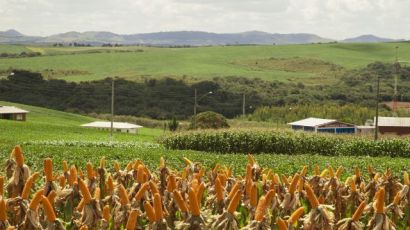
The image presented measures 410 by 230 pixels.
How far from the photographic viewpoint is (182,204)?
676cm

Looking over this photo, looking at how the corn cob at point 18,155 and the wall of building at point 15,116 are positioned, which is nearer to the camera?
the corn cob at point 18,155

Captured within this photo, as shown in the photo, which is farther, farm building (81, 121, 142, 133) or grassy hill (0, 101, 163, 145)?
farm building (81, 121, 142, 133)

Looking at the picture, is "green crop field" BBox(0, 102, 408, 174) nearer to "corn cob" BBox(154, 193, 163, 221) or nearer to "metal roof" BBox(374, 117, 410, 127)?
"corn cob" BBox(154, 193, 163, 221)

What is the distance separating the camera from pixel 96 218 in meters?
7.54

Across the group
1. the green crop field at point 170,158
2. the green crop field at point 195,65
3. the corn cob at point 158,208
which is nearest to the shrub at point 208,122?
the green crop field at point 170,158

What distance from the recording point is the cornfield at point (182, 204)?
22.0ft

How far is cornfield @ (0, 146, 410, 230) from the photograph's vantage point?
672cm

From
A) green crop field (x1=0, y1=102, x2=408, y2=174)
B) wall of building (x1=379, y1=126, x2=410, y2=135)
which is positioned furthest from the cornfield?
wall of building (x1=379, y1=126, x2=410, y2=135)

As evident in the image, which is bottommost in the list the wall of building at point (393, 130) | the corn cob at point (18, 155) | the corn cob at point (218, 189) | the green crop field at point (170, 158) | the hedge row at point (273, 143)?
the wall of building at point (393, 130)

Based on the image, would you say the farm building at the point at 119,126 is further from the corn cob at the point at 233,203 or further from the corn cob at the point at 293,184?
the corn cob at the point at 233,203

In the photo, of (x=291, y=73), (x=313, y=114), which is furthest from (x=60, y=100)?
(x=291, y=73)

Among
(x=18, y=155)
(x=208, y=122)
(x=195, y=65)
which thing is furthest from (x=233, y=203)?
(x=195, y=65)

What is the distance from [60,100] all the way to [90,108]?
670 centimetres

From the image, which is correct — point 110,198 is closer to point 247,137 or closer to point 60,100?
point 247,137
